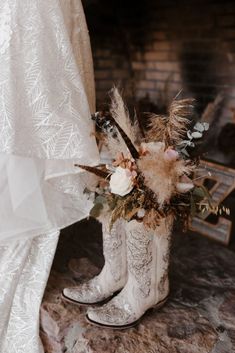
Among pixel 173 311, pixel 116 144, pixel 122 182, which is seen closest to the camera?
pixel 122 182

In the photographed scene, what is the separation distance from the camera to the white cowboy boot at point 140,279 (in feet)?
3.31

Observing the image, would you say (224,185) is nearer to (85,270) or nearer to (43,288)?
(85,270)

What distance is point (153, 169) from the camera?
0.92 meters

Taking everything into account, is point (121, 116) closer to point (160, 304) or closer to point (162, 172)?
point (162, 172)

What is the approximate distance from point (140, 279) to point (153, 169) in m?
0.31

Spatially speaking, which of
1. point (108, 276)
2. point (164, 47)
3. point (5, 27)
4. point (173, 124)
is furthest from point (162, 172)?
point (164, 47)

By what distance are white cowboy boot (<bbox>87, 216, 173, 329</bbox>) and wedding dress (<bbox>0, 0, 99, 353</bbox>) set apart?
208 millimetres

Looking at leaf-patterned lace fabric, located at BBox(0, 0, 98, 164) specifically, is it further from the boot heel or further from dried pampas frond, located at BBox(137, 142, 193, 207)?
the boot heel

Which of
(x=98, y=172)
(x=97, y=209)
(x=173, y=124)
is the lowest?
(x=97, y=209)

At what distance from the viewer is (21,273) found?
1166 millimetres

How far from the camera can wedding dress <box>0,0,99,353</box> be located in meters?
0.99

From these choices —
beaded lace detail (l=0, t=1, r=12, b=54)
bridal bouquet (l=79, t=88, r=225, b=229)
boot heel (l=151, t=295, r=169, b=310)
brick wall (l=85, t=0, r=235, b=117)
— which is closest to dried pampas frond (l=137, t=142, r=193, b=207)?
bridal bouquet (l=79, t=88, r=225, b=229)

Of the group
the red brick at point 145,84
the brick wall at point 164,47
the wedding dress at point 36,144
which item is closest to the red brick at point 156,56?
the brick wall at point 164,47

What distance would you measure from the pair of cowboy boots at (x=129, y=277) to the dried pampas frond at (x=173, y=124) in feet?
0.63
